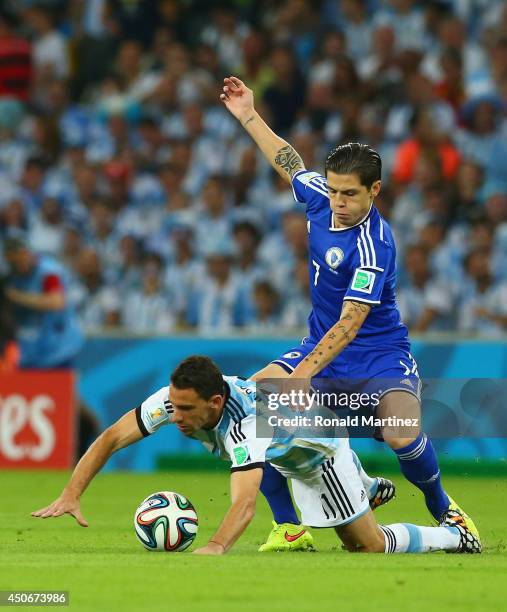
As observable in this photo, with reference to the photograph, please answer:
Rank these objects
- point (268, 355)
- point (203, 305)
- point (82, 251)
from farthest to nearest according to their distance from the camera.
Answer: point (82, 251)
point (203, 305)
point (268, 355)

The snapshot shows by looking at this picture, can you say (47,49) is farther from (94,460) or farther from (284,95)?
(94,460)

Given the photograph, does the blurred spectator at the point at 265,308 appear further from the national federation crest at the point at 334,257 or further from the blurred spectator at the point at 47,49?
the national federation crest at the point at 334,257

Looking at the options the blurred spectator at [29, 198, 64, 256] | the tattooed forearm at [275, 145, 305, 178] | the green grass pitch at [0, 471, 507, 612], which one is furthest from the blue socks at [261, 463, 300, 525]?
the blurred spectator at [29, 198, 64, 256]

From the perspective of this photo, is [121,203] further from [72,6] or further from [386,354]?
[386,354]

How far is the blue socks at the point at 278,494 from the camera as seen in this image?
8.41m

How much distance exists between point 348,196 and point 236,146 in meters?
9.86

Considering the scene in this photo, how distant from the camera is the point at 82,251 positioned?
1739 centimetres

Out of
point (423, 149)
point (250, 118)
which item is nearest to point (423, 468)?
point (250, 118)

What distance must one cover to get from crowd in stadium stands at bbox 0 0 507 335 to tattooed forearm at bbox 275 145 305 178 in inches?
234

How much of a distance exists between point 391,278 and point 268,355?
647cm

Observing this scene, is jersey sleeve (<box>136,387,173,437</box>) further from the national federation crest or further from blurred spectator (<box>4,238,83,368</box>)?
blurred spectator (<box>4,238,83,368</box>)

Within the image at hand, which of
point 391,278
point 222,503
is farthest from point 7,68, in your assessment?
point 391,278

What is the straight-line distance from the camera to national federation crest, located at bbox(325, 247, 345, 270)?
849 cm

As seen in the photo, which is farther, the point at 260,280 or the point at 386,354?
the point at 260,280
